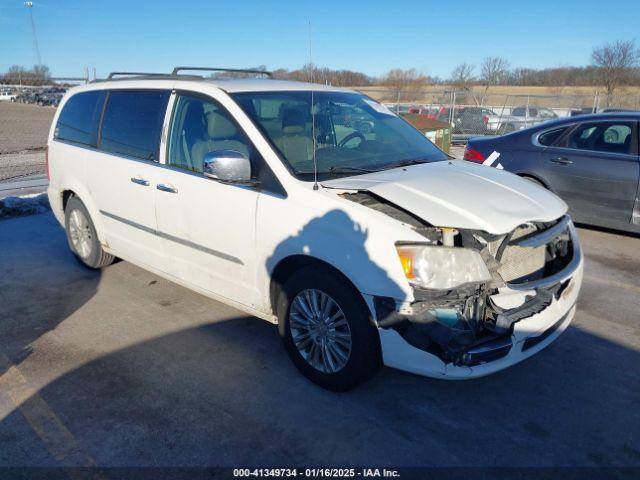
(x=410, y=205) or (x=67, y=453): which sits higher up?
(x=410, y=205)

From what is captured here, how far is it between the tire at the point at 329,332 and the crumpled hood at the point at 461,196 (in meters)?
0.60

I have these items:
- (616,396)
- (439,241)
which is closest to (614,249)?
(616,396)

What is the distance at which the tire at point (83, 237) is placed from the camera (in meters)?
5.31

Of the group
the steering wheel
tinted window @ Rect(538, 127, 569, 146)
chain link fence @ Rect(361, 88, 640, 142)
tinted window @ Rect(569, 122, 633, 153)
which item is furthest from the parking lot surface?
chain link fence @ Rect(361, 88, 640, 142)

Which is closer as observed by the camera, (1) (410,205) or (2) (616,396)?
(1) (410,205)

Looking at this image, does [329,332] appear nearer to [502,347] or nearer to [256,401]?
[256,401]

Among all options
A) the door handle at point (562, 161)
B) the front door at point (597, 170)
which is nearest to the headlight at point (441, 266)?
the front door at point (597, 170)

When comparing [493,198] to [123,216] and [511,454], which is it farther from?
[123,216]

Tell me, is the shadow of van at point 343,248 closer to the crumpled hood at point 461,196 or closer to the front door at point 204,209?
the crumpled hood at point 461,196

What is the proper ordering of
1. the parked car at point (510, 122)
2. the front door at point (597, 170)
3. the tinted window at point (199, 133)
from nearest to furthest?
the tinted window at point (199, 133), the front door at point (597, 170), the parked car at point (510, 122)

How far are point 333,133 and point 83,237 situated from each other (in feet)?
10.00

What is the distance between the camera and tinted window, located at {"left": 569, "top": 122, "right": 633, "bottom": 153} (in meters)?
6.39

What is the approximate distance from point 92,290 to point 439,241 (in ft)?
11.9

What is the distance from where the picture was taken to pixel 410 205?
3.03 metres
